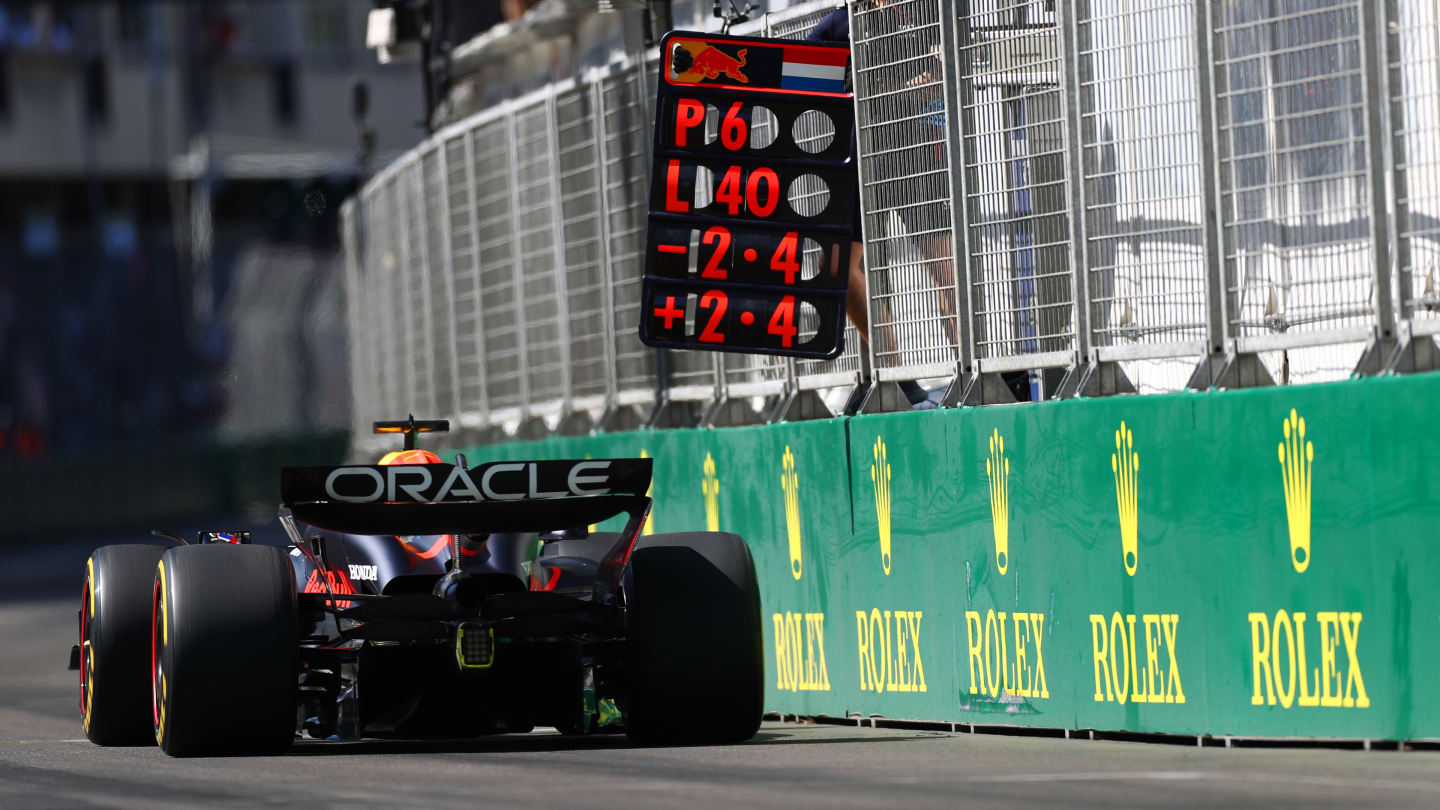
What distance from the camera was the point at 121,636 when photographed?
11219mm

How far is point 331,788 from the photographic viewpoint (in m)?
8.91

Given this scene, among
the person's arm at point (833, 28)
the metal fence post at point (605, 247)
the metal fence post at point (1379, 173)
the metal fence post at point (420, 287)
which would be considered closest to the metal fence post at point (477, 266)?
the metal fence post at point (420, 287)

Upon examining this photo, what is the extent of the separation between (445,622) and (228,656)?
2.83 ft

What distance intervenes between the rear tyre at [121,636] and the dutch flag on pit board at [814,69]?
12.2 feet

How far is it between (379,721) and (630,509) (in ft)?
4.17

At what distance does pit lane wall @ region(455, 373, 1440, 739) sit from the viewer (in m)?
9.18

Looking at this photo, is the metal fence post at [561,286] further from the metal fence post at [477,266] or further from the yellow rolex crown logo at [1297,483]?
the yellow rolex crown logo at [1297,483]

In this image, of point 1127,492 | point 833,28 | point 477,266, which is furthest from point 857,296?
point 477,266

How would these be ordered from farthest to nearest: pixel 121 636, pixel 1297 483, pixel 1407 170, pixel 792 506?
pixel 792 506 < pixel 121 636 < pixel 1297 483 < pixel 1407 170

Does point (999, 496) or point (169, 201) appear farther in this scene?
point (169, 201)

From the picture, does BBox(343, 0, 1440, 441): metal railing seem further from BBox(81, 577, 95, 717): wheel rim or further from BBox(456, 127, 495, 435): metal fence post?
BBox(81, 577, 95, 717): wheel rim

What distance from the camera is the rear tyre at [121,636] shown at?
11.2 m

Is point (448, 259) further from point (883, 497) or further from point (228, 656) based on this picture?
point (228, 656)

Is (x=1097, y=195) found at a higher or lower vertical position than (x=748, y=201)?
lower
